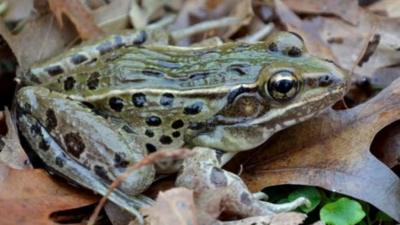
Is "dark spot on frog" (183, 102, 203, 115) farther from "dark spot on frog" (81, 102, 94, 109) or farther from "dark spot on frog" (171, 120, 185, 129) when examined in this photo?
"dark spot on frog" (81, 102, 94, 109)

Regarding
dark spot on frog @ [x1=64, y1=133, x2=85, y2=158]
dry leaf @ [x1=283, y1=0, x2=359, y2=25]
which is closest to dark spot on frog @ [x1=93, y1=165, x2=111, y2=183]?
dark spot on frog @ [x1=64, y1=133, x2=85, y2=158]

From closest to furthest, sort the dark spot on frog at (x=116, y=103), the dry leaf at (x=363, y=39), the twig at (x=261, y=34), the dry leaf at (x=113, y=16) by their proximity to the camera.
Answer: the dark spot on frog at (x=116, y=103) → the dry leaf at (x=363, y=39) → the twig at (x=261, y=34) → the dry leaf at (x=113, y=16)

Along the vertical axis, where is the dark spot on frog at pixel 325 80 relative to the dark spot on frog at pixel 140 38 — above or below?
below

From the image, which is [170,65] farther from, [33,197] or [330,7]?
[330,7]

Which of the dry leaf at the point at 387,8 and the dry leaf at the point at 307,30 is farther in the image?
the dry leaf at the point at 387,8

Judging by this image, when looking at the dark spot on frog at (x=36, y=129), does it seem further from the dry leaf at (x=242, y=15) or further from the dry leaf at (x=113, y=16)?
the dry leaf at (x=242, y=15)

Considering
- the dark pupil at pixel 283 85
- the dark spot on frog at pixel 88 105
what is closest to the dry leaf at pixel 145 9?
the dark spot on frog at pixel 88 105

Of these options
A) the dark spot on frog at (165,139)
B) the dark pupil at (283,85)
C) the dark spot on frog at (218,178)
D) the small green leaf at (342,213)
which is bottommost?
the small green leaf at (342,213)
